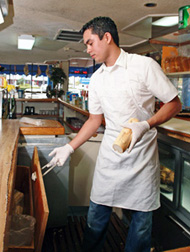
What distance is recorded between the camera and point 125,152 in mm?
1756

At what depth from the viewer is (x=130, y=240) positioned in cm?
180

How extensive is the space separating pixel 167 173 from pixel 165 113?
1056mm

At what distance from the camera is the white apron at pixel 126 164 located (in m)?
1.74

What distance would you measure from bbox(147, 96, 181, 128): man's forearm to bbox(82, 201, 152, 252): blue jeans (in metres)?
0.61

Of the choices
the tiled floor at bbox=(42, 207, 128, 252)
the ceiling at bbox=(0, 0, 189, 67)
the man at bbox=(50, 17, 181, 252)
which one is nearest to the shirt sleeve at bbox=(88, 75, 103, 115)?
the man at bbox=(50, 17, 181, 252)

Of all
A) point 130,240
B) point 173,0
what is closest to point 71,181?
point 130,240

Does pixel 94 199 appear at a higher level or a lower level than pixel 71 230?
higher

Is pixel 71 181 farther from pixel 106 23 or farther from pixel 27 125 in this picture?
pixel 106 23

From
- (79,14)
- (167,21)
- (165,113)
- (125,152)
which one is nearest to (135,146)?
(125,152)

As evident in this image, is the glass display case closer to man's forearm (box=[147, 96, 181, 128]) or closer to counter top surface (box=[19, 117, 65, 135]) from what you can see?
man's forearm (box=[147, 96, 181, 128])

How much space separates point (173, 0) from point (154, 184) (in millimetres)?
2754

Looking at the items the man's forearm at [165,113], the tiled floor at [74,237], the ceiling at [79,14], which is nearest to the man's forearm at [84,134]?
the man's forearm at [165,113]

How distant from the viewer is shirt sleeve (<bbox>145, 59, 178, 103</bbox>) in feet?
5.22

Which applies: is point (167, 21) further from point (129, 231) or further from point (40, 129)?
point (129, 231)
